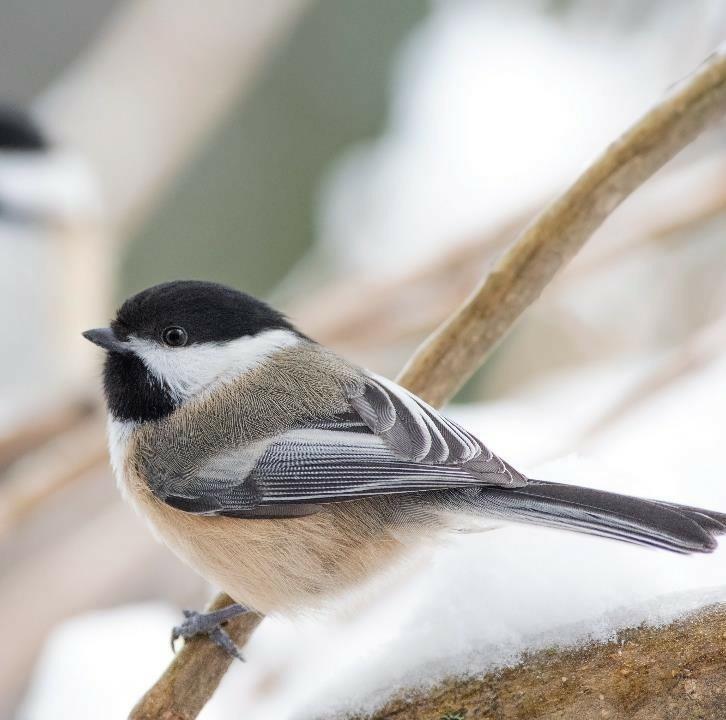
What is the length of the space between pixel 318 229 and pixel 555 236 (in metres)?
2.57

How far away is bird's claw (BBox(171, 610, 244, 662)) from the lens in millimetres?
1175

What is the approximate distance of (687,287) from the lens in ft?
8.25

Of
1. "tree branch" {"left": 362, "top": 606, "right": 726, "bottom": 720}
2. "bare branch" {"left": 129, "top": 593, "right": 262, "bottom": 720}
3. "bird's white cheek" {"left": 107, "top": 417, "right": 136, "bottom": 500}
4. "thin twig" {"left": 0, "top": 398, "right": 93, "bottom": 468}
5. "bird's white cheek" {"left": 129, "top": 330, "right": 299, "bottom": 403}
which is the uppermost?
"thin twig" {"left": 0, "top": 398, "right": 93, "bottom": 468}

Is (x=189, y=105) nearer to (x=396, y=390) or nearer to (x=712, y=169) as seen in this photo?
(x=712, y=169)

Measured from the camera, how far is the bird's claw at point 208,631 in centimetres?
117

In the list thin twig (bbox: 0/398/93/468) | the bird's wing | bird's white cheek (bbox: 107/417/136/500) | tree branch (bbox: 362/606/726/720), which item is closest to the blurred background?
thin twig (bbox: 0/398/93/468)

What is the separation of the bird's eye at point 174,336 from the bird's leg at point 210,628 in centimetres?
36

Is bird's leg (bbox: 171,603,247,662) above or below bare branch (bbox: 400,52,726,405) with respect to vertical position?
below

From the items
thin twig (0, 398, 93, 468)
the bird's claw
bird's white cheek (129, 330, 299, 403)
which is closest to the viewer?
the bird's claw

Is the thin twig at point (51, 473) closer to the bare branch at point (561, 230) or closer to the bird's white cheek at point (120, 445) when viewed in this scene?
the bird's white cheek at point (120, 445)

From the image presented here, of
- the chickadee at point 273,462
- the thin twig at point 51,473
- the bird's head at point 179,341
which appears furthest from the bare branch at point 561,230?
the thin twig at point 51,473

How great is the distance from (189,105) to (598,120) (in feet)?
4.27

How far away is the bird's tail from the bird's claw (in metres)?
0.35

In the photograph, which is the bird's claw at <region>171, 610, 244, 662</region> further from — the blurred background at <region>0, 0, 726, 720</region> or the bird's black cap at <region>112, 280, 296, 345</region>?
the bird's black cap at <region>112, 280, 296, 345</region>
